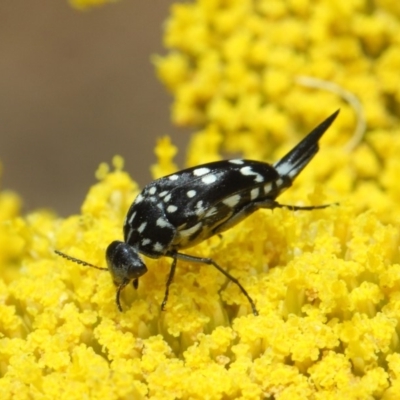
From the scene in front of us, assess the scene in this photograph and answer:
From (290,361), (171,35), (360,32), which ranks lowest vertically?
(290,361)

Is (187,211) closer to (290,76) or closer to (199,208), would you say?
(199,208)

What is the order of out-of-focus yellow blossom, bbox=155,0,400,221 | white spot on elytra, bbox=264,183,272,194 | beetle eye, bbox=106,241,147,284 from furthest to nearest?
1. out-of-focus yellow blossom, bbox=155,0,400,221
2. white spot on elytra, bbox=264,183,272,194
3. beetle eye, bbox=106,241,147,284

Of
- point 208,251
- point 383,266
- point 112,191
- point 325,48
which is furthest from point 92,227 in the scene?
point 325,48

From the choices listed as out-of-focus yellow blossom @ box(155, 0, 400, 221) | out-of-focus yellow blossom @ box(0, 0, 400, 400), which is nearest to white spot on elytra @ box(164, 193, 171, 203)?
out-of-focus yellow blossom @ box(0, 0, 400, 400)

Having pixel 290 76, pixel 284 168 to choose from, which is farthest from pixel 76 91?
pixel 284 168

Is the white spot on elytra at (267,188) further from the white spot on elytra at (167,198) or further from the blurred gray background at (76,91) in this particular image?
the blurred gray background at (76,91)

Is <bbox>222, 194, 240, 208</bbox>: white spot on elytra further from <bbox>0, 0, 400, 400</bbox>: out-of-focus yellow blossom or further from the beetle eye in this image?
the beetle eye

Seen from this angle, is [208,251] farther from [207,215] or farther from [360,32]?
[360,32]

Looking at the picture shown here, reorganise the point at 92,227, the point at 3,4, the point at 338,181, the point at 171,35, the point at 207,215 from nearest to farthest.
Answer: the point at 207,215 → the point at 92,227 → the point at 338,181 → the point at 171,35 → the point at 3,4
